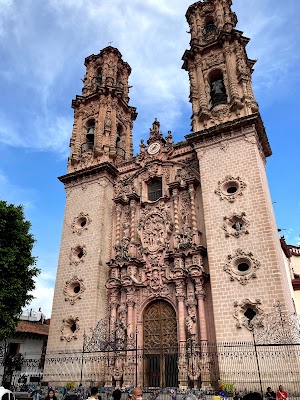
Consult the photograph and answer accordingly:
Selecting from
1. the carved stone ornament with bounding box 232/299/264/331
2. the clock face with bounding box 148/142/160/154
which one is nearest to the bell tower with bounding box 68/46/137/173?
the clock face with bounding box 148/142/160/154

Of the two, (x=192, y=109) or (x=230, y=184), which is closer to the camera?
(x=230, y=184)

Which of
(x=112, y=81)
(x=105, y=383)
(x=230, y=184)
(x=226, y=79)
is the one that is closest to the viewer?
(x=105, y=383)

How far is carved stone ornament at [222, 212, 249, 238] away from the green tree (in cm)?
915

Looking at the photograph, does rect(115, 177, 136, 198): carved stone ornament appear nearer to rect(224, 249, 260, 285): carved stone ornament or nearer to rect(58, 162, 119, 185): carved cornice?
rect(58, 162, 119, 185): carved cornice

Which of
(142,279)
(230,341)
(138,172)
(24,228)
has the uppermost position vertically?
(138,172)

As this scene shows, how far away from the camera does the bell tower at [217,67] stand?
1872cm

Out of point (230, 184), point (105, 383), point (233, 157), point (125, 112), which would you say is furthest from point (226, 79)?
point (105, 383)

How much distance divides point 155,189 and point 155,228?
270 centimetres

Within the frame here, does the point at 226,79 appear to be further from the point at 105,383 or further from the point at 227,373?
the point at 105,383

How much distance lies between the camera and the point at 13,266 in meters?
15.6

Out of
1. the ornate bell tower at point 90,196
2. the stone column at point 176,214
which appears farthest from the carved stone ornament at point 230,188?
the ornate bell tower at point 90,196

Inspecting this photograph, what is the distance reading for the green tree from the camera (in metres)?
15.0

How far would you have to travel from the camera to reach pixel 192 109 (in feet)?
65.8

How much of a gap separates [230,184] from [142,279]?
631 centimetres
